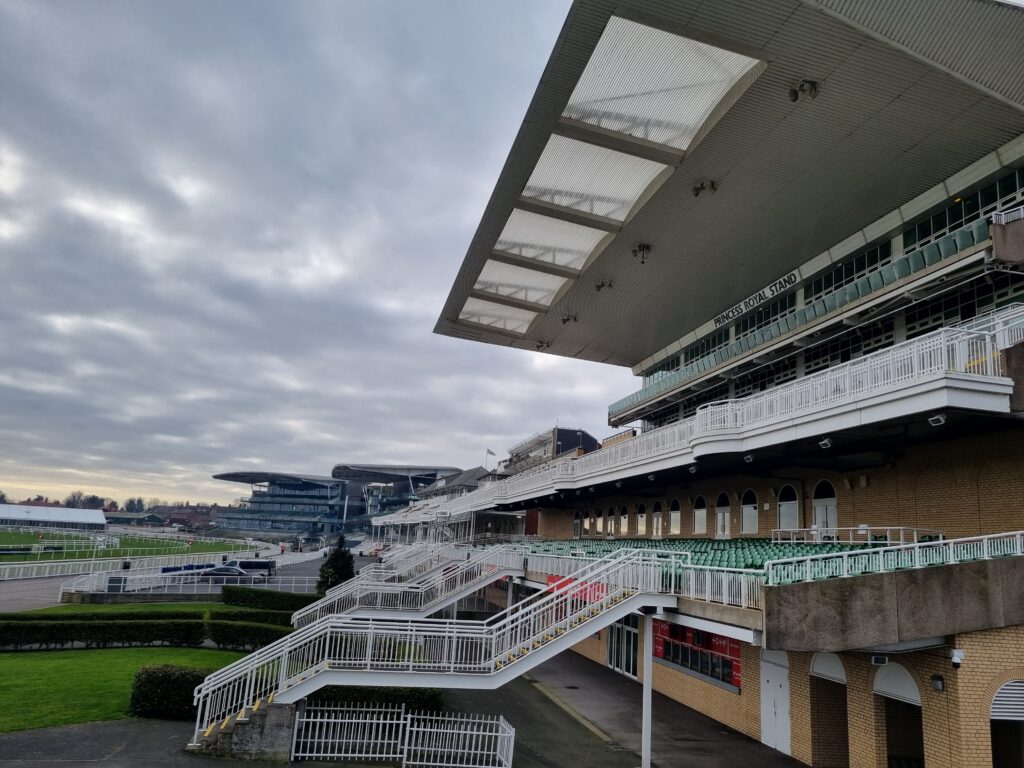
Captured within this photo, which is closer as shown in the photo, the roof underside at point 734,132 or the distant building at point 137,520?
the roof underside at point 734,132

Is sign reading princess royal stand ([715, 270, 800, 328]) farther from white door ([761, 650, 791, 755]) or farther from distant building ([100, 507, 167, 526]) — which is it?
distant building ([100, 507, 167, 526])

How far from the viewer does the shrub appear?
76.9ft

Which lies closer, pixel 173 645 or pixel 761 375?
pixel 173 645

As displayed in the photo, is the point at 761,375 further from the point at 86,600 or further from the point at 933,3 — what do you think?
the point at 86,600

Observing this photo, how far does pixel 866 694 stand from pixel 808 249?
53.7ft

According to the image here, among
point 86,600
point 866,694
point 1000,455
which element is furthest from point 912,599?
point 86,600

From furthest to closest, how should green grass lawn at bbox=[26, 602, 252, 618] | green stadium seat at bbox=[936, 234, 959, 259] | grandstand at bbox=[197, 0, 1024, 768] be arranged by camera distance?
green grass lawn at bbox=[26, 602, 252, 618] → green stadium seat at bbox=[936, 234, 959, 259] → grandstand at bbox=[197, 0, 1024, 768]

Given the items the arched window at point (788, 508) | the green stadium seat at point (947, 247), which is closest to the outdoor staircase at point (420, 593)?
the arched window at point (788, 508)

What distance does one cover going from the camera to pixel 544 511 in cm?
4700

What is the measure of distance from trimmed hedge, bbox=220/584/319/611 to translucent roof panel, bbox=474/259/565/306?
16532mm

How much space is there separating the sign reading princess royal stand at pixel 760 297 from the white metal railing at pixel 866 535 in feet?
35.0

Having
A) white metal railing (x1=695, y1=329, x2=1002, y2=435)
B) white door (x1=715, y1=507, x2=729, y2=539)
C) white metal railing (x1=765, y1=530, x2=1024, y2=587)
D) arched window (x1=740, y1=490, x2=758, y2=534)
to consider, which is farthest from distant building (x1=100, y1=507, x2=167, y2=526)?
white metal railing (x1=765, y1=530, x2=1024, y2=587)

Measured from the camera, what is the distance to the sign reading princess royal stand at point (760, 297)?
88.2 feet

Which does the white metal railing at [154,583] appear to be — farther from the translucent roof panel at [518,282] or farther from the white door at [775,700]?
the white door at [775,700]
